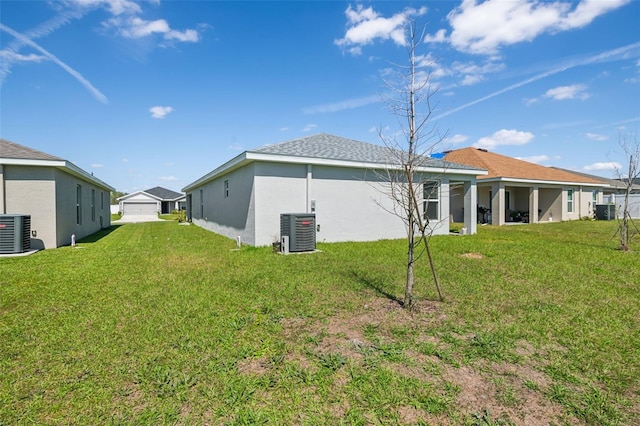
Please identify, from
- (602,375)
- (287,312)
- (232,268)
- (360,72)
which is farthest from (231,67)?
(602,375)

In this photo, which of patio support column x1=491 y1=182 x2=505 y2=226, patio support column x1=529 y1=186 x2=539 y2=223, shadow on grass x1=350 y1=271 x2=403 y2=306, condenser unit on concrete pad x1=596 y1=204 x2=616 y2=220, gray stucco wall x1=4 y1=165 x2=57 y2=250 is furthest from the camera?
condenser unit on concrete pad x1=596 y1=204 x2=616 y2=220

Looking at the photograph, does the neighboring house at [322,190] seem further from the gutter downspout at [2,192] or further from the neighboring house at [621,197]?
the neighboring house at [621,197]

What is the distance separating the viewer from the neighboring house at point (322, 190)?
32.4ft

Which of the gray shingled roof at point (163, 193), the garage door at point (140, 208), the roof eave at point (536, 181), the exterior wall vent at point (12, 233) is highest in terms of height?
the gray shingled roof at point (163, 193)

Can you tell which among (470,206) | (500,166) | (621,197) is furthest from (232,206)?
(621,197)

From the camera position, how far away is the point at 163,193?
156 ft

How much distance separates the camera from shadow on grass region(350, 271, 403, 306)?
4.69 meters

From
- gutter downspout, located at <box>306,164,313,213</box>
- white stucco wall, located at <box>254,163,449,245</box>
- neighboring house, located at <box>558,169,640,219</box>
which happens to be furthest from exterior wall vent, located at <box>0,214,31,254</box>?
neighboring house, located at <box>558,169,640,219</box>

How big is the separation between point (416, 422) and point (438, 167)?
11809 millimetres

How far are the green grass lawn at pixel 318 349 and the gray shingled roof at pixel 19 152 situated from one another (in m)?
5.13

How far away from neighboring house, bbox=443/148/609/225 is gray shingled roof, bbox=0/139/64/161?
20.9m

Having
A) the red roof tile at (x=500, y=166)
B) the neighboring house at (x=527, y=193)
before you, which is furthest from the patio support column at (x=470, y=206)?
the neighboring house at (x=527, y=193)

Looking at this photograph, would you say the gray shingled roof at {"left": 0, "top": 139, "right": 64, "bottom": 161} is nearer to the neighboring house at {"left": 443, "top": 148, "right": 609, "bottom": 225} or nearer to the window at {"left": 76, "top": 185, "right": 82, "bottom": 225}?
the window at {"left": 76, "top": 185, "right": 82, "bottom": 225}

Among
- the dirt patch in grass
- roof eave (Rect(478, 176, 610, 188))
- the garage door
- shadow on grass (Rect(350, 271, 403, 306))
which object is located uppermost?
roof eave (Rect(478, 176, 610, 188))
